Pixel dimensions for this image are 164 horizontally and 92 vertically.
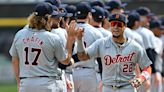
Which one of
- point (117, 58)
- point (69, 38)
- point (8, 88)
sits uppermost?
point (69, 38)

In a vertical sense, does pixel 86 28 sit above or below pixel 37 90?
above

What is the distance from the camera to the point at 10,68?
98.4 feet

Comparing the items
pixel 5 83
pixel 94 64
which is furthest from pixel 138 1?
pixel 94 64

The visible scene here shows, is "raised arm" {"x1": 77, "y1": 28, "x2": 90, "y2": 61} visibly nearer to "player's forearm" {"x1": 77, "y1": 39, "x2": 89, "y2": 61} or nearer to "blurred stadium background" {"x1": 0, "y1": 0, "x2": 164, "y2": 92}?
"player's forearm" {"x1": 77, "y1": 39, "x2": 89, "y2": 61}

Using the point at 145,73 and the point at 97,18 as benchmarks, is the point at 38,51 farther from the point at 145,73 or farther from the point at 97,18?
the point at 97,18

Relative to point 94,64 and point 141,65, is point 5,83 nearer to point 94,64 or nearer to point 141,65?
point 94,64

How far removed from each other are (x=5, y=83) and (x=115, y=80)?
757 inches

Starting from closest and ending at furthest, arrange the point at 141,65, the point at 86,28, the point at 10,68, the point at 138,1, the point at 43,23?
1. the point at 43,23
2. the point at 141,65
3. the point at 86,28
4. the point at 138,1
5. the point at 10,68

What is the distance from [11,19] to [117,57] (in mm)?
17713

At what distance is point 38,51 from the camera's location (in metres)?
10.6

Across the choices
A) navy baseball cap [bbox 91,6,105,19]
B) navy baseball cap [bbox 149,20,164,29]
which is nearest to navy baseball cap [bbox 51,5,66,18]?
navy baseball cap [bbox 91,6,105,19]

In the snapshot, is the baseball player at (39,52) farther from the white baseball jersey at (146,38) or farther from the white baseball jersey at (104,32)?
the white baseball jersey at (146,38)

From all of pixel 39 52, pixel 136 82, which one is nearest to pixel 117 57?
pixel 136 82

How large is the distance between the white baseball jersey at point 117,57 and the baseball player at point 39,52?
2.28ft
